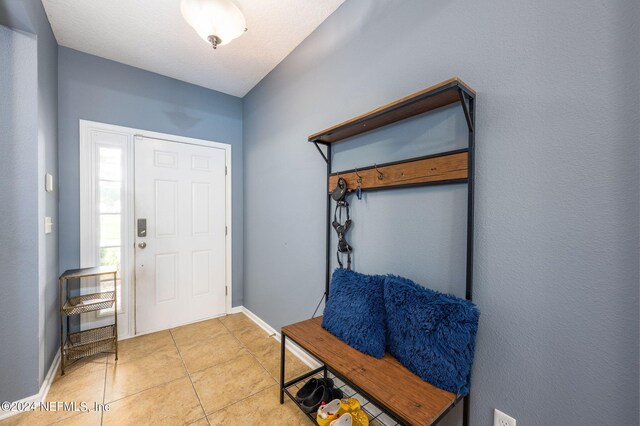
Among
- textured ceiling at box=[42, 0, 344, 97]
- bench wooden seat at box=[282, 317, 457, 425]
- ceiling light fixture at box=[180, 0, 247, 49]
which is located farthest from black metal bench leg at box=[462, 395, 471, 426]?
textured ceiling at box=[42, 0, 344, 97]

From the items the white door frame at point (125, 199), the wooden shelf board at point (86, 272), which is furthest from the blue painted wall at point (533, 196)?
the white door frame at point (125, 199)

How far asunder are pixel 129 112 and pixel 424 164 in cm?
287

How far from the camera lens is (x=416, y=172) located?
137cm

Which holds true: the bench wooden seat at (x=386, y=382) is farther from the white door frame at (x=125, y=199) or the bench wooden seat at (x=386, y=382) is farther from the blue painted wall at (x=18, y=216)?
the white door frame at (x=125, y=199)

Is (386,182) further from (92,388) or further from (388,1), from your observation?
(92,388)

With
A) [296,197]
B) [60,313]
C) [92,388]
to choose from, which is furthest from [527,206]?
[60,313]

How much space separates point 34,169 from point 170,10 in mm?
1425

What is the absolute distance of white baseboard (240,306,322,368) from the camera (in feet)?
6.97

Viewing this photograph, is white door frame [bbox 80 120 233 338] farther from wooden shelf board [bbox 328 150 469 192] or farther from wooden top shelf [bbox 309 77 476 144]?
wooden shelf board [bbox 328 150 469 192]

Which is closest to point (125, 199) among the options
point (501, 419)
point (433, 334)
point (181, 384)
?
point (181, 384)

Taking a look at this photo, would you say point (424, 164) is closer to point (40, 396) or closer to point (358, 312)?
point (358, 312)

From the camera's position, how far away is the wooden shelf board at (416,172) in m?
1.20

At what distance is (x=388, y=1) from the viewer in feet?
5.11

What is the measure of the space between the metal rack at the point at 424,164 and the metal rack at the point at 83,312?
66.9 inches
